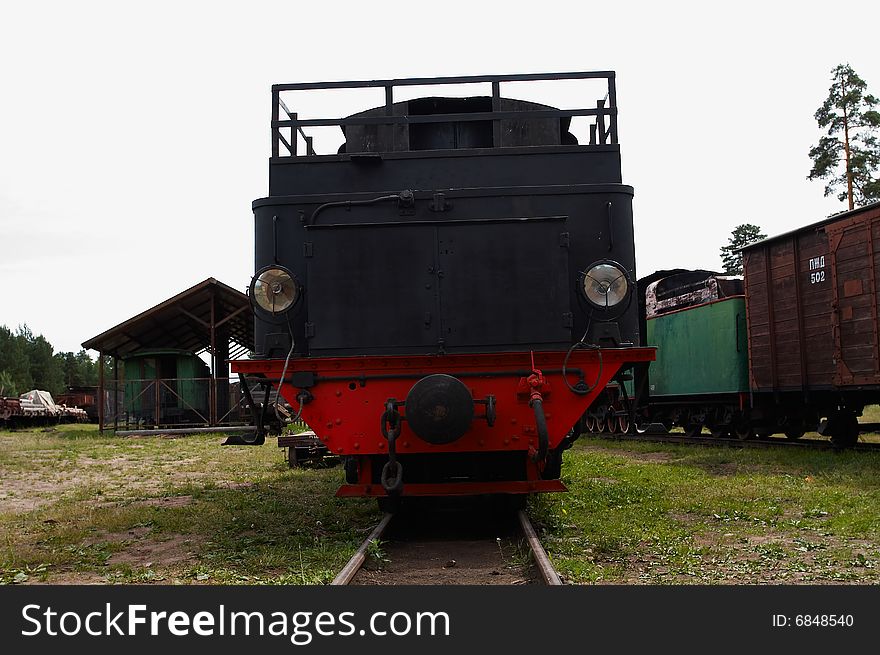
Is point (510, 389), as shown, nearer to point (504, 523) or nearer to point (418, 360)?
point (418, 360)

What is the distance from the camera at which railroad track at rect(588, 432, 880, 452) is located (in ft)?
43.5

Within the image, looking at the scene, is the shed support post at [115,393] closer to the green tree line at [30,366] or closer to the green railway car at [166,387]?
the green railway car at [166,387]

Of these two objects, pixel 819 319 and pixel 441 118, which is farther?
pixel 819 319

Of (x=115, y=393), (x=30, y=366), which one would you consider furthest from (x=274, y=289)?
(x=30, y=366)

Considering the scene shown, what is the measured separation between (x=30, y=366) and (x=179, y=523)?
93.2 m

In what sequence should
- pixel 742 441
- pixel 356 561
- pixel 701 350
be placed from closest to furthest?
pixel 356 561, pixel 742 441, pixel 701 350

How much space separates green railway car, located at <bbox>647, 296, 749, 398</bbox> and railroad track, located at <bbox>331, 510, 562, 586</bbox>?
9184 mm

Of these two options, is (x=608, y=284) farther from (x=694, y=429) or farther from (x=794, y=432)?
(x=694, y=429)

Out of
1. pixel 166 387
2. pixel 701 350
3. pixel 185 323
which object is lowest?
pixel 166 387

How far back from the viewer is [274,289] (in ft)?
20.9

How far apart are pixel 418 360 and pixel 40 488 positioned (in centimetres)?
745

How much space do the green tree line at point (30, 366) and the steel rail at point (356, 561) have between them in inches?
3036

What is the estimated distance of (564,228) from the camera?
21.0 feet

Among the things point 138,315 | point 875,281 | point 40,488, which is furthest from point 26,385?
point 875,281
